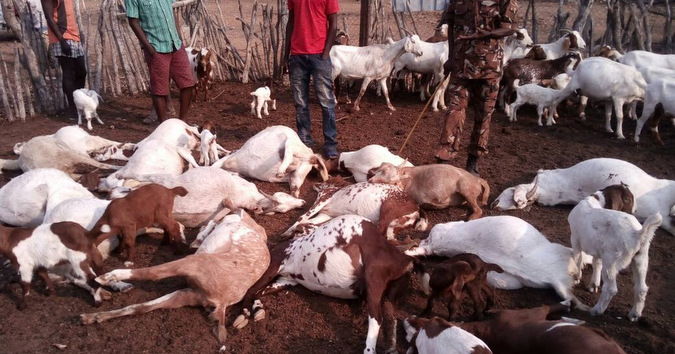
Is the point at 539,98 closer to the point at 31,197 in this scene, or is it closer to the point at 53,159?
the point at 53,159

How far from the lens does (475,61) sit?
611 centimetres

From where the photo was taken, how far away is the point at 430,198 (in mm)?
5723

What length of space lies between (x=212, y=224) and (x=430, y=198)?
2327 mm

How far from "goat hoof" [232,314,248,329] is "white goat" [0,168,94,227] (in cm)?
238

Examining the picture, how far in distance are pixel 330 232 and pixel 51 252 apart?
7.27 feet

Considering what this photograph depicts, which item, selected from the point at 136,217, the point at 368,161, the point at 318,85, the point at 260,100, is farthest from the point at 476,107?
the point at 260,100

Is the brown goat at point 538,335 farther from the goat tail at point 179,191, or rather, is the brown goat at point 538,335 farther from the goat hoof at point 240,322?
the goat tail at point 179,191

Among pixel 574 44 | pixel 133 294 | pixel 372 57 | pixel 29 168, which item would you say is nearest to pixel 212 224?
pixel 133 294

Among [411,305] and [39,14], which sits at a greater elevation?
[39,14]

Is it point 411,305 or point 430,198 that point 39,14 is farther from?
point 411,305

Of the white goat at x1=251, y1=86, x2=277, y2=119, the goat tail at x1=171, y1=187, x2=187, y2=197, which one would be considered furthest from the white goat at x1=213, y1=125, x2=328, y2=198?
the white goat at x1=251, y1=86, x2=277, y2=119

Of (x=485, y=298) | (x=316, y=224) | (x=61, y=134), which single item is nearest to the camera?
(x=485, y=298)

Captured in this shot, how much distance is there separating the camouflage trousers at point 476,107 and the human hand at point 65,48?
6214 millimetres

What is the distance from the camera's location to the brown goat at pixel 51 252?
164 inches
